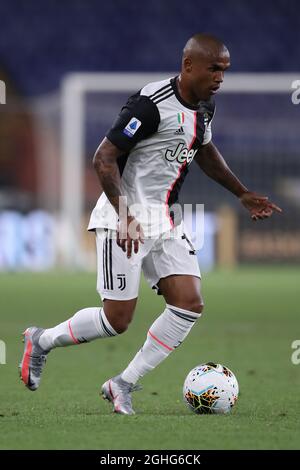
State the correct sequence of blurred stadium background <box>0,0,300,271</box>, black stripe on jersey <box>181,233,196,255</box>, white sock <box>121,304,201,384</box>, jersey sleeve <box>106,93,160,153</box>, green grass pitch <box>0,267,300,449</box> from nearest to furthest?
green grass pitch <box>0,267,300,449</box> < jersey sleeve <box>106,93,160,153</box> < white sock <box>121,304,201,384</box> < black stripe on jersey <box>181,233,196,255</box> < blurred stadium background <box>0,0,300,271</box>

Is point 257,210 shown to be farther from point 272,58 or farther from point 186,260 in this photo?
point 272,58

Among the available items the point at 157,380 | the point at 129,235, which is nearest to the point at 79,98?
the point at 157,380

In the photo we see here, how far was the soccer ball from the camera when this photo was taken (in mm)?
5785

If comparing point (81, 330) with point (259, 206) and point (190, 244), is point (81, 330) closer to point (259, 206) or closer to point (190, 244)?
point (190, 244)

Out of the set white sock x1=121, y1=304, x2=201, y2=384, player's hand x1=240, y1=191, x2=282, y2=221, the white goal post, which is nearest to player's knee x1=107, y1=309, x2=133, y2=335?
white sock x1=121, y1=304, x2=201, y2=384

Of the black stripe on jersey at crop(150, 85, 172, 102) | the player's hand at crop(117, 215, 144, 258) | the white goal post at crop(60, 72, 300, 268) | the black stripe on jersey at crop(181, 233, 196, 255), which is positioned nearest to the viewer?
the player's hand at crop(117, 215, 144, 258)

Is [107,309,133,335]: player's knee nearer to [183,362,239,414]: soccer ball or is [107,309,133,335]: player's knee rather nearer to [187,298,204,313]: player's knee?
[187,298,204,313]: player's knee

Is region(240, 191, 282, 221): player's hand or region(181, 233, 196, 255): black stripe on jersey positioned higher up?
region(240, 191, 282, 221): player's hand

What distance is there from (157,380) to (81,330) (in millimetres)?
1765

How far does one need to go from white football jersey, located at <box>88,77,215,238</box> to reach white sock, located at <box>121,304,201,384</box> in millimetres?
487

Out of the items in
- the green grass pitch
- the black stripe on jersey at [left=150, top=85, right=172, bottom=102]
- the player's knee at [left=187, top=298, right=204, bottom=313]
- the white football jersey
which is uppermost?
the black stripe on jersey at [left=150, top=85, right=172, bottom=102]

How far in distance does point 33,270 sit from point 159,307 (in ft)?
24.1

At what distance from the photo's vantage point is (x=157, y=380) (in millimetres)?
7656
